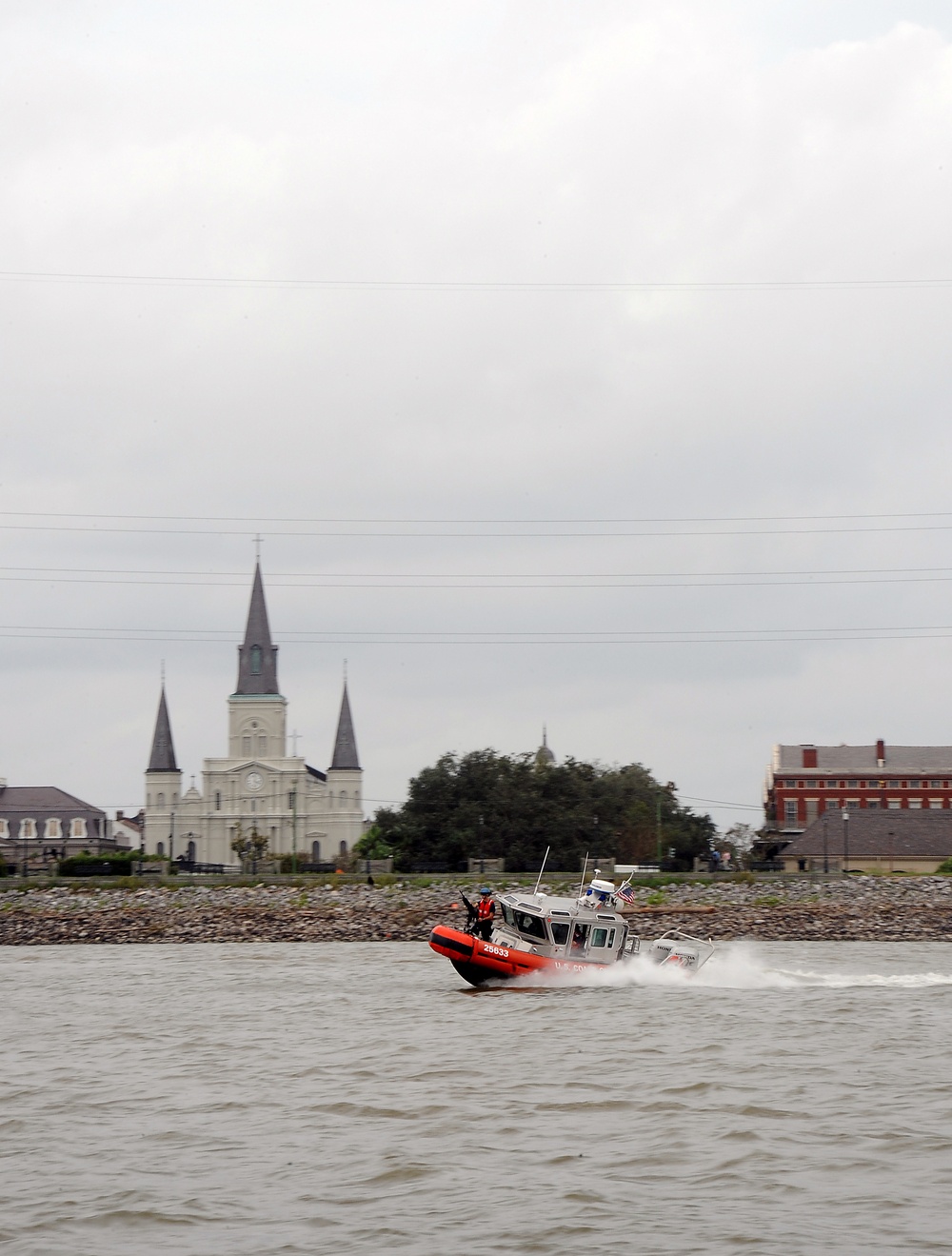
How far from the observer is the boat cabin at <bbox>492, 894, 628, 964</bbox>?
38.0 m

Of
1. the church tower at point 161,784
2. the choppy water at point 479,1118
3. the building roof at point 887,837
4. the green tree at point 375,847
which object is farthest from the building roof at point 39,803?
the choppy water at point 479,1118

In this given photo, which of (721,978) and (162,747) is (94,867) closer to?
(721,978)

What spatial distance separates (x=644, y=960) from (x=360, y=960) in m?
11.3

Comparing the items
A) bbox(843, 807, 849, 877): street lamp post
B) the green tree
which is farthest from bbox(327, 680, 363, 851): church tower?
bbox(843, 807, 849, 877): street lamp post

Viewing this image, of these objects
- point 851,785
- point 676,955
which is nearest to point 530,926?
point 676,955

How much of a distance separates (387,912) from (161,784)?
135 meters

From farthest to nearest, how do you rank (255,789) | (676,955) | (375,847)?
(255,789)
(375,847)
(676,955)

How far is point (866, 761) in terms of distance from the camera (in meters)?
155

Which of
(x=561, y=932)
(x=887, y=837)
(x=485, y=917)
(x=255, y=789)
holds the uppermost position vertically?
(x=255, y=789)

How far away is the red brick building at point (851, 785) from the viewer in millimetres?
150875

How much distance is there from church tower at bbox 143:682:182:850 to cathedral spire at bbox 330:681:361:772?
20.6 meters

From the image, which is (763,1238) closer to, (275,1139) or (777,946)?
(275,1139)

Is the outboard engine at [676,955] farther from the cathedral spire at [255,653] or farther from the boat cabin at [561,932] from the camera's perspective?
the cathedral spire at [255,653]

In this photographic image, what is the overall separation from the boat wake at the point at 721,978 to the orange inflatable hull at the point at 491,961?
0.20 metres
